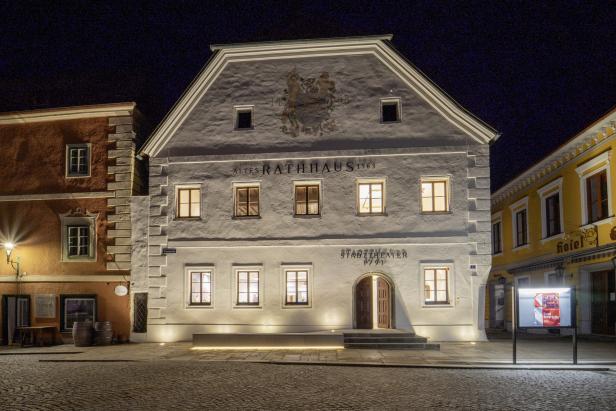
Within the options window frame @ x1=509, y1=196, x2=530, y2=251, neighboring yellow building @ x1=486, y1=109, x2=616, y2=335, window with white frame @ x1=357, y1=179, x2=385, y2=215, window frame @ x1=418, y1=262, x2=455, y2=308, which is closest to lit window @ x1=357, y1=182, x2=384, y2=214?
window with white frame @ x1=357, y1=179, x2=385, y2=215

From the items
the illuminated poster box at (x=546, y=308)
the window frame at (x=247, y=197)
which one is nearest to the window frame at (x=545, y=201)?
the illuminated poster box at (x=546, y=308)

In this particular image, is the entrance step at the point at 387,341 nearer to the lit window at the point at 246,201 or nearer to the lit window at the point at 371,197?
the lit window at the point at 371,197

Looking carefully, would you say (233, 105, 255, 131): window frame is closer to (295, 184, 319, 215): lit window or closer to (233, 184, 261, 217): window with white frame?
(233, 184, 261, 217): window with white frame

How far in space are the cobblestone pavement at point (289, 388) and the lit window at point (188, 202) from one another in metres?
7.81

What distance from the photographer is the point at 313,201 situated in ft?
74.7

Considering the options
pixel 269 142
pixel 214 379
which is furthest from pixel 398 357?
pixel 269 142

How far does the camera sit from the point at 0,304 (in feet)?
78.3

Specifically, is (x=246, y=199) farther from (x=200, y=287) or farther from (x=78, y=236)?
(x=78, y=236)

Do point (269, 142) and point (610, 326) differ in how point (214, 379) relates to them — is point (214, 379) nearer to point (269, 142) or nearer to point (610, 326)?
point (269, 142)

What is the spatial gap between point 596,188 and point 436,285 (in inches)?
250

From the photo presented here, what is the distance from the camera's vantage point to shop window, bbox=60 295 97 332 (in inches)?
920

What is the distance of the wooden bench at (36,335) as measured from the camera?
872 inches

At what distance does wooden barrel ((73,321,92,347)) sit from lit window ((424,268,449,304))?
11.4 m

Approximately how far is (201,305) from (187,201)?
12.5 feet
